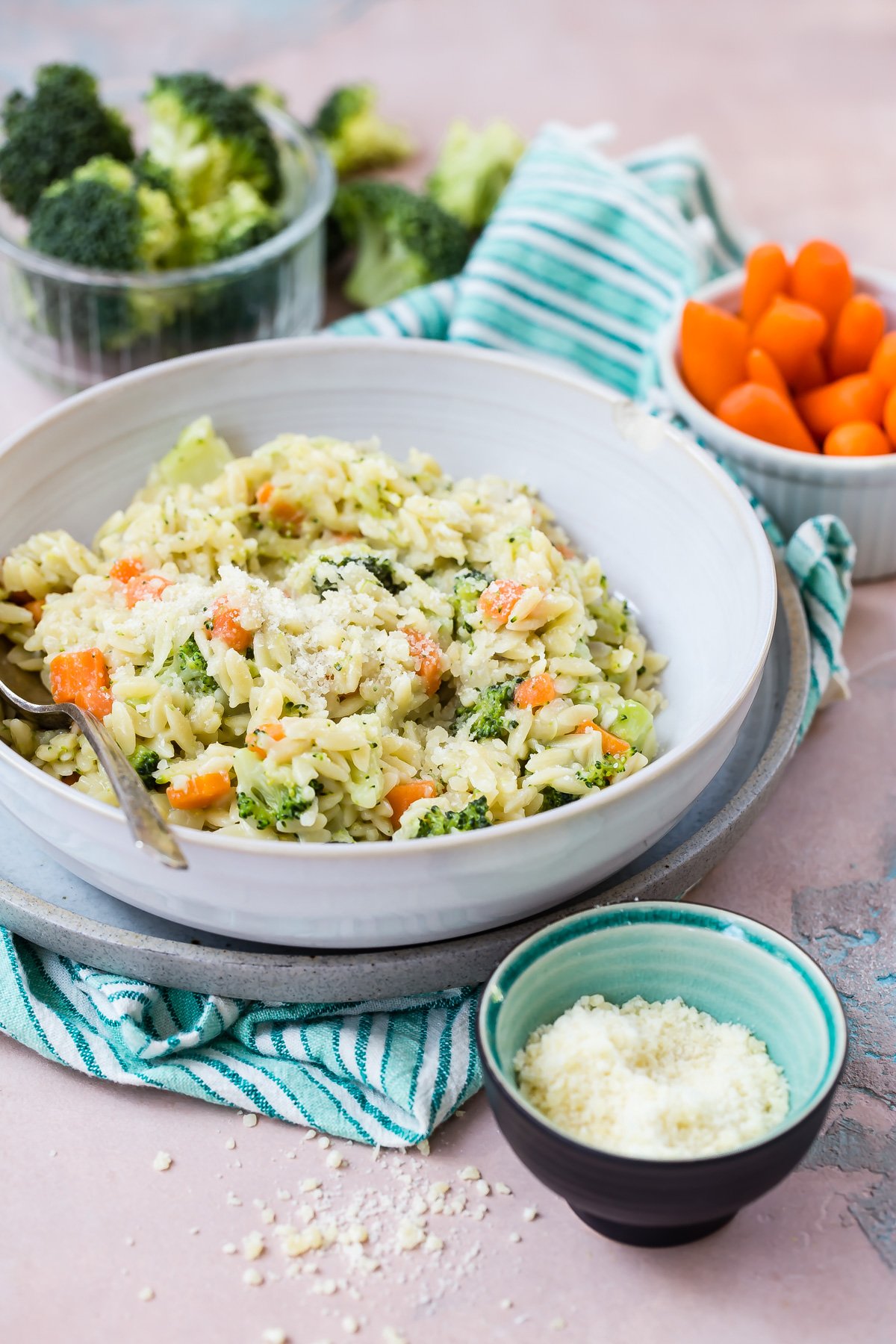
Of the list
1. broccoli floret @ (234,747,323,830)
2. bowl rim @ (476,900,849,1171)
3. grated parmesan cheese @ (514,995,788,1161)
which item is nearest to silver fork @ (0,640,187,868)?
broccoli floret @ (234,747,323,830)

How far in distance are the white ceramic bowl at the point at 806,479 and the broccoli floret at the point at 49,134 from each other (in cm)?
218

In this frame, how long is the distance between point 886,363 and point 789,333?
285mm

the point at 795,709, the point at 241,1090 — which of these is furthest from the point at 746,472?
the point at 241,1090

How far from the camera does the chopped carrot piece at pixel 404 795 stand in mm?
2684

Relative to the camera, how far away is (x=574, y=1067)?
2.30 meters

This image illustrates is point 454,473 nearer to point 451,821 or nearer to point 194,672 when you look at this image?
point 194,672

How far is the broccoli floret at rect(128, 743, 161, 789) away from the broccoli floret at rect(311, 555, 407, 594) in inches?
22.7

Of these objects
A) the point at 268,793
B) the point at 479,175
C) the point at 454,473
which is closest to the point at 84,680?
the point at 268,793

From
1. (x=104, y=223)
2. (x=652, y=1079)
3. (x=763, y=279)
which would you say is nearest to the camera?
(x=652, y=1079)

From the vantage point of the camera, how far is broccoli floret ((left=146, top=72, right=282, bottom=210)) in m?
4.71

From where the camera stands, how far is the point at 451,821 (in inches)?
100

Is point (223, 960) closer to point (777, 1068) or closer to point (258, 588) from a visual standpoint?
point (258, 588)

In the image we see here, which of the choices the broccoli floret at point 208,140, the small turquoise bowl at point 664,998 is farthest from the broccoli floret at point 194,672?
the broccoli floret at point 208,140

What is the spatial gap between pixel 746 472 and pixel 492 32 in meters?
4.37
